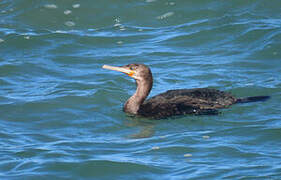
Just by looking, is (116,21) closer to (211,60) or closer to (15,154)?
(211,60)

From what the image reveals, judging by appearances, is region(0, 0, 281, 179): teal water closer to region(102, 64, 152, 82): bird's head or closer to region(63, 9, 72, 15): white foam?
region(63, 9, 72, 15): white foam

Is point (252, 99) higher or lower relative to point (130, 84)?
lower

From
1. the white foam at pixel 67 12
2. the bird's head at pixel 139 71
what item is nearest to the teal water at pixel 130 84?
the white foam at pixel 67 12

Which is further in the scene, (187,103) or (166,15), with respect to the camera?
(166,15)

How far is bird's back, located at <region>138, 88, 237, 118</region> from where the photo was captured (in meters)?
10.3

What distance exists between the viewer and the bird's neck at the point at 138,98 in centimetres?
1061

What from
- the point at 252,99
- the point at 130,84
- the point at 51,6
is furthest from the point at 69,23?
the point at 252,99

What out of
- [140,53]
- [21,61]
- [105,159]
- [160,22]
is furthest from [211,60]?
[105,159]

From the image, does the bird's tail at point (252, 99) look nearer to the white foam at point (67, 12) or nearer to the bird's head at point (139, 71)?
the bird's head at point (139, 71)

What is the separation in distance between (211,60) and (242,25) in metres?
2.13

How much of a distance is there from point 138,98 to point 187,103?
0.84 metres

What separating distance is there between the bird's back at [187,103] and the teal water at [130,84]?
0.18 m

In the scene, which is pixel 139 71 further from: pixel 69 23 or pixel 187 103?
pixel 69 23

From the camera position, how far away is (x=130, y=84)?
40.5 feet
